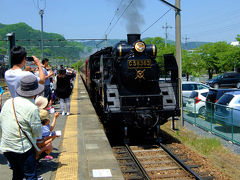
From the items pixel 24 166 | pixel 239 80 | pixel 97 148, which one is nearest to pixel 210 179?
pixel 97 148

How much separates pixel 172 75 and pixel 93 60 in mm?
7168

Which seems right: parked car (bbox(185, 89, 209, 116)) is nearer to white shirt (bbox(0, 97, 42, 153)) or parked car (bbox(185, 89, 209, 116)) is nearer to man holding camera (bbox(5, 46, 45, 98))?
man holding camera (bbox(5, 46, 45, 98))

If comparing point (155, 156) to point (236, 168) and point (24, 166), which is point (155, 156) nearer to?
point (236, 168)

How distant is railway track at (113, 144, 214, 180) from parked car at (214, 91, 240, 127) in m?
2.51

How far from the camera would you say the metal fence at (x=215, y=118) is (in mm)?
9664

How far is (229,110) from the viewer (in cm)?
987

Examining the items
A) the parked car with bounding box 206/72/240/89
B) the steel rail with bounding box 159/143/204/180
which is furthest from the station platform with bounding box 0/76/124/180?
the parked car with bounding box 206/72/240/89

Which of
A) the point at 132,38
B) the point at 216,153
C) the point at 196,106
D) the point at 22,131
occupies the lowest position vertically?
the point at 216,153

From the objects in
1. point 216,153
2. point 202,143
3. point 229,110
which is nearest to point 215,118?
point 229,110

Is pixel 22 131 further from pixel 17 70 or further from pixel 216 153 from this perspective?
pixel 216 153

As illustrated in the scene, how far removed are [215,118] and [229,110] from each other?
1.19 m

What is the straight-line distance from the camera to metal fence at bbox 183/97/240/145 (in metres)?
9.66

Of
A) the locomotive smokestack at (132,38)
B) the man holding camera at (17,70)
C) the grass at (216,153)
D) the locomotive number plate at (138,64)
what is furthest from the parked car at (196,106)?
the man holding camera at (17,70)

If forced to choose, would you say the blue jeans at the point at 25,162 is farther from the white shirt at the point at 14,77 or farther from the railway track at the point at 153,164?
the railway track at the point at 153,164
